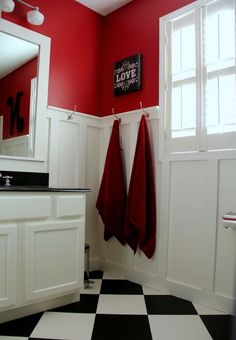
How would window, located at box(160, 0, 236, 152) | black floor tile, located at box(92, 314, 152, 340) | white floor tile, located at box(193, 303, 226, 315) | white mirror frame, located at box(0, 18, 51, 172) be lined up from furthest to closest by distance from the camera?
1. white mirror frame, located at box(0, 18, 51, 172)
2. window, located at box(160, 0, 236, 152)
3. white floor tile, located at box(193, 303, 226, 315)
4. black floor tile, located at box(92, 314, 152, 340)

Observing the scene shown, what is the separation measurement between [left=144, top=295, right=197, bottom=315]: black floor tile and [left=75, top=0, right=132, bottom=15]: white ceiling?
8.62ft

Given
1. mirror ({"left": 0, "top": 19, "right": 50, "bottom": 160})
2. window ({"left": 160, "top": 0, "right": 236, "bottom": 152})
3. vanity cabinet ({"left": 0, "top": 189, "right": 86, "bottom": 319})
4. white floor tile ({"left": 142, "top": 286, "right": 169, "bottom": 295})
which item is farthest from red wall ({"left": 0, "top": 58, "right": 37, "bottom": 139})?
white floor tile ({"left": 142, "top": 286, "right": 169, "bottom": 295})

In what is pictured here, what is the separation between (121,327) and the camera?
5.70 feet

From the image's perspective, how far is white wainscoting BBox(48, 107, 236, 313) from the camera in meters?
2.04

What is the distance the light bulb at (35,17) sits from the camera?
234 cm

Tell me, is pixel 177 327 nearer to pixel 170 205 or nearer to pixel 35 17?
pixel 170 205

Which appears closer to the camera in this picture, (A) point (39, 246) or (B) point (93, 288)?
(A) point (39, 246)

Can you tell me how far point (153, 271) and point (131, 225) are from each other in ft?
1.37

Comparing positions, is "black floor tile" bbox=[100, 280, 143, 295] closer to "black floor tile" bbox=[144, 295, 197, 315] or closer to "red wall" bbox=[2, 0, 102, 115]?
"black floor tile" bbox=[144, 295, 197, 315]

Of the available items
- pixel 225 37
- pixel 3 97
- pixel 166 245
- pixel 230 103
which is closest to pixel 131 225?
pixel 166 245

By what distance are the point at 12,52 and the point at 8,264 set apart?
1608mm

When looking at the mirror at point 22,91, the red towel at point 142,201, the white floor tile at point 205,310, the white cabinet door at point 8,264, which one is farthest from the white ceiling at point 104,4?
the white floor tile at point 205,310

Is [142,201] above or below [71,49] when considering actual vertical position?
below

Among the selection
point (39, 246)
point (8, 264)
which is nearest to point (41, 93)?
point (39, 246)
